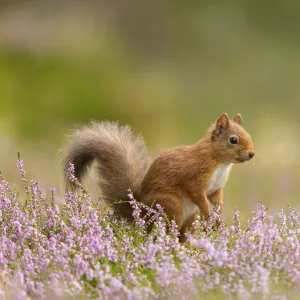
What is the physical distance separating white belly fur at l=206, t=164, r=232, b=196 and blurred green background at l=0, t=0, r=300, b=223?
262cm

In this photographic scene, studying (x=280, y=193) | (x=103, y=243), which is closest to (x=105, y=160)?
(x=103, y=243)

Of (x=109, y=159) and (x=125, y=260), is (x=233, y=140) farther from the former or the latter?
(x=125, y=260)

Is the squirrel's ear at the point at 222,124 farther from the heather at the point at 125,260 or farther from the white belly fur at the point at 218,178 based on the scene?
the heather at the point at 125,260

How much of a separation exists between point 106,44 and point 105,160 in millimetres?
10211

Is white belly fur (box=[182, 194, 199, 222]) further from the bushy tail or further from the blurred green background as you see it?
the blurred green background

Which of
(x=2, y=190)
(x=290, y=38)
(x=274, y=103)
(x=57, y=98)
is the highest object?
(x=290, y=38)

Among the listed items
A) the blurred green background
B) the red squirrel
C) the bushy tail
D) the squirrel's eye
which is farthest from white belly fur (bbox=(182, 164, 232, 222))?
the blurred green background

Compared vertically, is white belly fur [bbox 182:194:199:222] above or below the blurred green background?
below

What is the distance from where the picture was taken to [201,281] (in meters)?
3.82

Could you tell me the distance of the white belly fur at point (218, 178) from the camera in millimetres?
5273

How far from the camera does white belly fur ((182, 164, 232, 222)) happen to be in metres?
5.28

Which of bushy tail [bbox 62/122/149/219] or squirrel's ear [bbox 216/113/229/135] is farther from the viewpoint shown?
bushy tail [bbox 62/122/149/219]

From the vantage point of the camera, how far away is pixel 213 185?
530 centimetres

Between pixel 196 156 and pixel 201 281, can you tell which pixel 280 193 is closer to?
pixel 196 156
